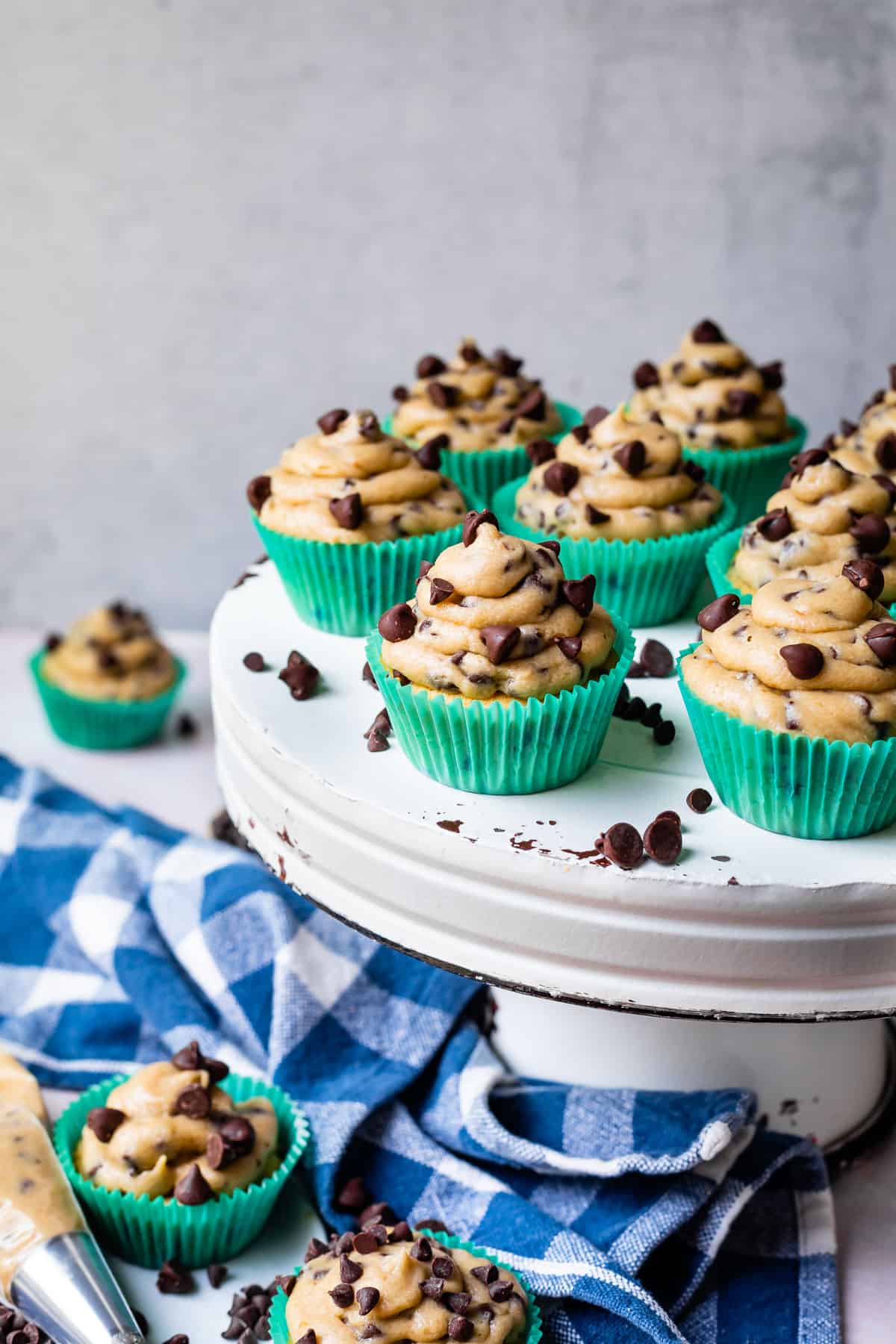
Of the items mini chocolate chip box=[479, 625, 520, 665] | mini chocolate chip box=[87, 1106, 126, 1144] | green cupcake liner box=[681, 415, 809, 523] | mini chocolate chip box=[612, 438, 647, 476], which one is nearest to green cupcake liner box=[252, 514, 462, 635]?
mini chocolate chip box=[612, 438, 647, 476]

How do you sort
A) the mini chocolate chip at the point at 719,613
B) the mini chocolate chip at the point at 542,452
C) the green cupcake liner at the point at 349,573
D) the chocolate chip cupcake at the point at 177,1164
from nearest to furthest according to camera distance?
the mini chocolate chip at the point at 719,613 → the chocolate chip cupcake at the point at 177,1164 → the green cupcake liner at the point at 349,573 → the mini chocolate chip at the point at 542,452

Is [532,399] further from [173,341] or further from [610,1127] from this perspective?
[173,341]

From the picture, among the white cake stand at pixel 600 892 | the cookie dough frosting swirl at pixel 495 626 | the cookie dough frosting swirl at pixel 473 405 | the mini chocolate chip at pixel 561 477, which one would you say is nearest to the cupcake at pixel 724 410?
the cookie dough frosting swirl at pixel 473 405

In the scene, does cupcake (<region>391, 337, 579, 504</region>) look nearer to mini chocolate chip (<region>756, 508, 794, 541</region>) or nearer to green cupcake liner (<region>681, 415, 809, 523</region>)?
green cupcake liner (<region>681, 415, 809, 523</region>)

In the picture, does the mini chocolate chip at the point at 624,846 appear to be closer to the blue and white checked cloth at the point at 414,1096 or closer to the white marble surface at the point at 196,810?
the blue and white checked cloth at the point at 414,1096

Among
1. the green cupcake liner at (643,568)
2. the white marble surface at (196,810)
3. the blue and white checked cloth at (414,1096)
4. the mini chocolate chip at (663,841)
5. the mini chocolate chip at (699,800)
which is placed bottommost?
the white marble surface at (196,810)

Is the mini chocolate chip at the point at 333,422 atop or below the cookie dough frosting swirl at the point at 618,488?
atop
